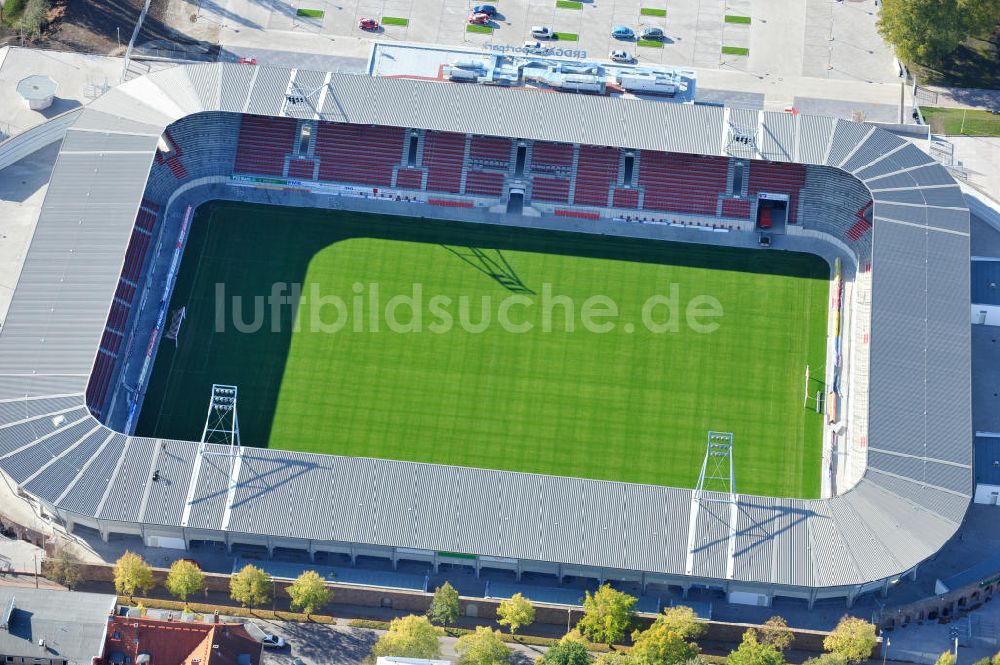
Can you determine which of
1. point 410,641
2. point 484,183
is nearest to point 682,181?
point 484,183

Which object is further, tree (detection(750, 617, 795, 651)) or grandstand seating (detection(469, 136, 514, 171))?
grandstand seating (detection(469, 136, 514, 171))

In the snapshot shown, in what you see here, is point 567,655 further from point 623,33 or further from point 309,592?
point 623,33

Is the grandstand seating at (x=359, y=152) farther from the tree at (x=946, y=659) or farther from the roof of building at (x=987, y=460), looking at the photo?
the tree at (x=946, y=659)

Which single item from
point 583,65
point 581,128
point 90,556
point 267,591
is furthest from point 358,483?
point 583,65

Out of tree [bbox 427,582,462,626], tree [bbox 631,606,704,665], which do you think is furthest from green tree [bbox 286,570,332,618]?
tree [bbox 631,606,704,665]

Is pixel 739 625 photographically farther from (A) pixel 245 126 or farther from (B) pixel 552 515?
(A) pixel 245 126

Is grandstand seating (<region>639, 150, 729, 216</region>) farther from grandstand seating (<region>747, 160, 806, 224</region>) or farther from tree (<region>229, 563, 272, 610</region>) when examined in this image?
tree (<region>229, 563, 272, 610</region>)

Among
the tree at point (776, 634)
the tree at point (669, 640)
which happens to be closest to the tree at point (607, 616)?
the tree at point (669, 640)
